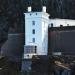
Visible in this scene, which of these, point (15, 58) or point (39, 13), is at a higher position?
point (39, 13)

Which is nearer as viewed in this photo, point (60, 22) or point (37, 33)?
point (37, 33)

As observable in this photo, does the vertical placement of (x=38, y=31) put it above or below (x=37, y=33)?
above

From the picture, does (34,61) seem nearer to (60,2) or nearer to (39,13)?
(39,13)

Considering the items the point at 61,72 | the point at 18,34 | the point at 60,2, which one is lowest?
the point at 61,72

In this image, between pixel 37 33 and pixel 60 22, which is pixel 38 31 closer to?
pixel 37 33

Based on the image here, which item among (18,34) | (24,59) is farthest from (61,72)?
(18,34)

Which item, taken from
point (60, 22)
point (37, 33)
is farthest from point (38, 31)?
point (60, 22)

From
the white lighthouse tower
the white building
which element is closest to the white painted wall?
the white lighthouse tower

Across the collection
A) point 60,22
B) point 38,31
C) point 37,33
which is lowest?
point 37,33

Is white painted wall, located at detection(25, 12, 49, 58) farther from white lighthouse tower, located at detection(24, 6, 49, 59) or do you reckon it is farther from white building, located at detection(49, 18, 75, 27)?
white building, located at detection(49, 18, 75, 27)
